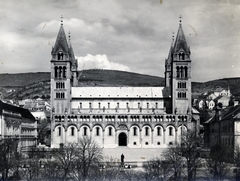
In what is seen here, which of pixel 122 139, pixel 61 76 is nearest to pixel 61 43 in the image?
pixel 61 76

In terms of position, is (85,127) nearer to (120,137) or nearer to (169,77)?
(120,137)

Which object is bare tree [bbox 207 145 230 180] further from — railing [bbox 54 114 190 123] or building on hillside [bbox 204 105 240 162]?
railing [bbox 54 114 190 123]

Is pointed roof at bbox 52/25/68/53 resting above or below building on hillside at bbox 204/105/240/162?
above

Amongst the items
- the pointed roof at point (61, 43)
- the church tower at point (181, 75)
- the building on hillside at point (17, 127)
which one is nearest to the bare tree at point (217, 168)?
the building on hillside at point (17, 127)

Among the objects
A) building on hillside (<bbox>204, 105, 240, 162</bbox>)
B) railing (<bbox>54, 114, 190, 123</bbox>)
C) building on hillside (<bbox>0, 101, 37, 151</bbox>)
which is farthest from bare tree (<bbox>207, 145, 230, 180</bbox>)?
railing (<bbox>54, 114, 190, 123</bbox>)

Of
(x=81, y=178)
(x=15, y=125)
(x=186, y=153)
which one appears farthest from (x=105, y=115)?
(x=81, y=178)
